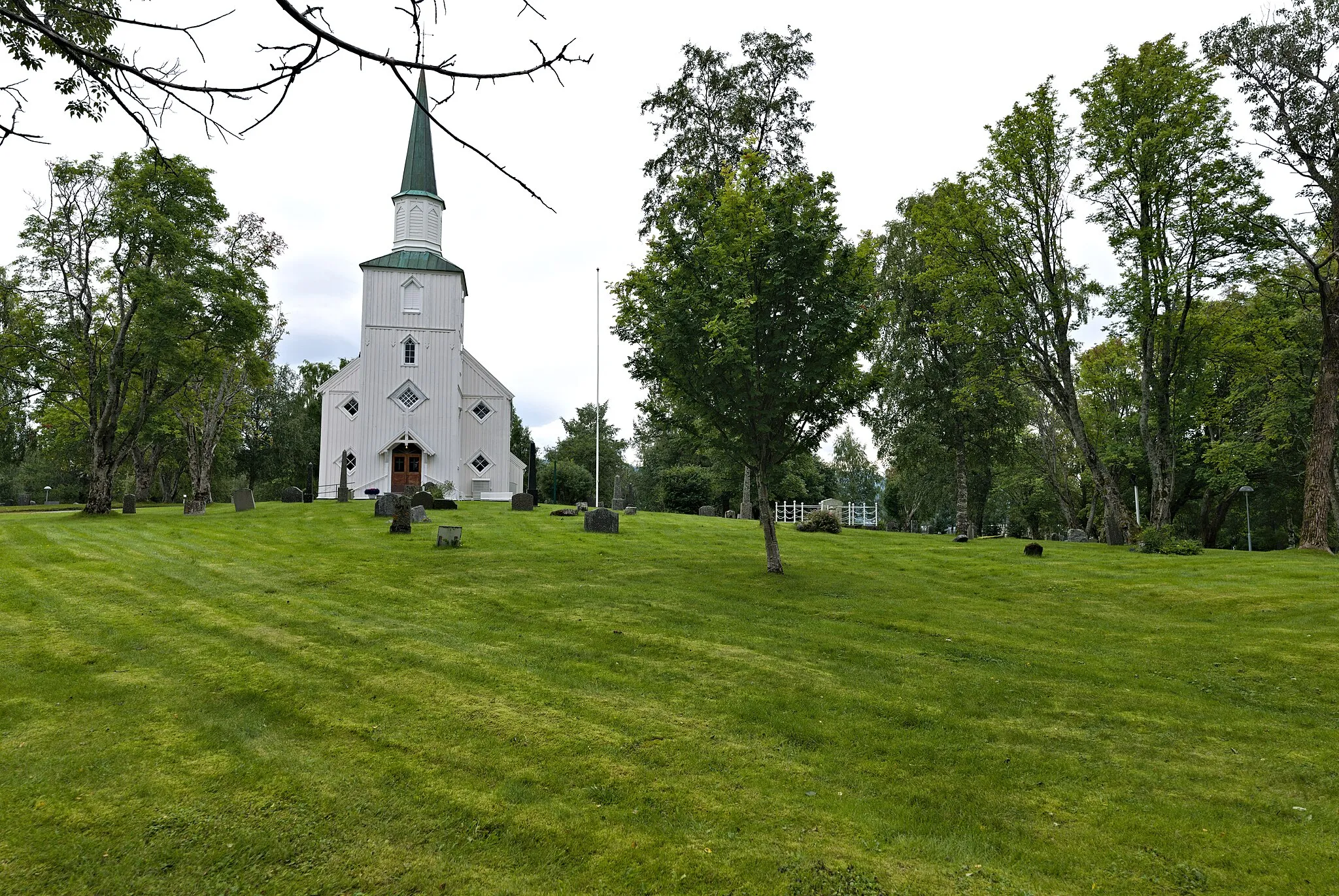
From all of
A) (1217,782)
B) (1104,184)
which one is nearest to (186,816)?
(1217,782)

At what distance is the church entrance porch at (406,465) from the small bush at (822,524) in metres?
18.3

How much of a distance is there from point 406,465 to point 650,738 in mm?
29748

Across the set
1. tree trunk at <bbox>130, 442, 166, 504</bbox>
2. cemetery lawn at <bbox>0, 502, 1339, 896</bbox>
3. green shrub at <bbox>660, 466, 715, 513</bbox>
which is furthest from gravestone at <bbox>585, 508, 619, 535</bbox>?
tree trunk at <bbox>130, 442, 166, 504</bbox>

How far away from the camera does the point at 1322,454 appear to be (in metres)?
17.9

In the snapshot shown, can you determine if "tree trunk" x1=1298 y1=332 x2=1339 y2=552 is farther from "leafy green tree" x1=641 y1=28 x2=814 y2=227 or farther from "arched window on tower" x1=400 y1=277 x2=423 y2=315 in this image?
"arched window on tower" x1=400 y1=277 x2=423 y2=315

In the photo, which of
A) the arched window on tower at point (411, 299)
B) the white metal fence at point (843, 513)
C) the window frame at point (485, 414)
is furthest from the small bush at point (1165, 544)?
Result: the arched window on tower at point (411, 299)

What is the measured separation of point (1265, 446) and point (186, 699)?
98.0 ft

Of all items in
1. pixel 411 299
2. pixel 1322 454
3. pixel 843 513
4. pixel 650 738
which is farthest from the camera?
pixel 843 513

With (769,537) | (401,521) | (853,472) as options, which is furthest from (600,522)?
(853,472)

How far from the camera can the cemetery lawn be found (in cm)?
415

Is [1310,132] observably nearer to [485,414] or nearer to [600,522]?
[600,522]

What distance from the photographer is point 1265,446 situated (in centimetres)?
2341

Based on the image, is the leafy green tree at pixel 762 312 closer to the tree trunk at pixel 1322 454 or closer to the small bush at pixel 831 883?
the small bush at pixel 831 883

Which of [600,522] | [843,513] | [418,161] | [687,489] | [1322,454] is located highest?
[418,161]
